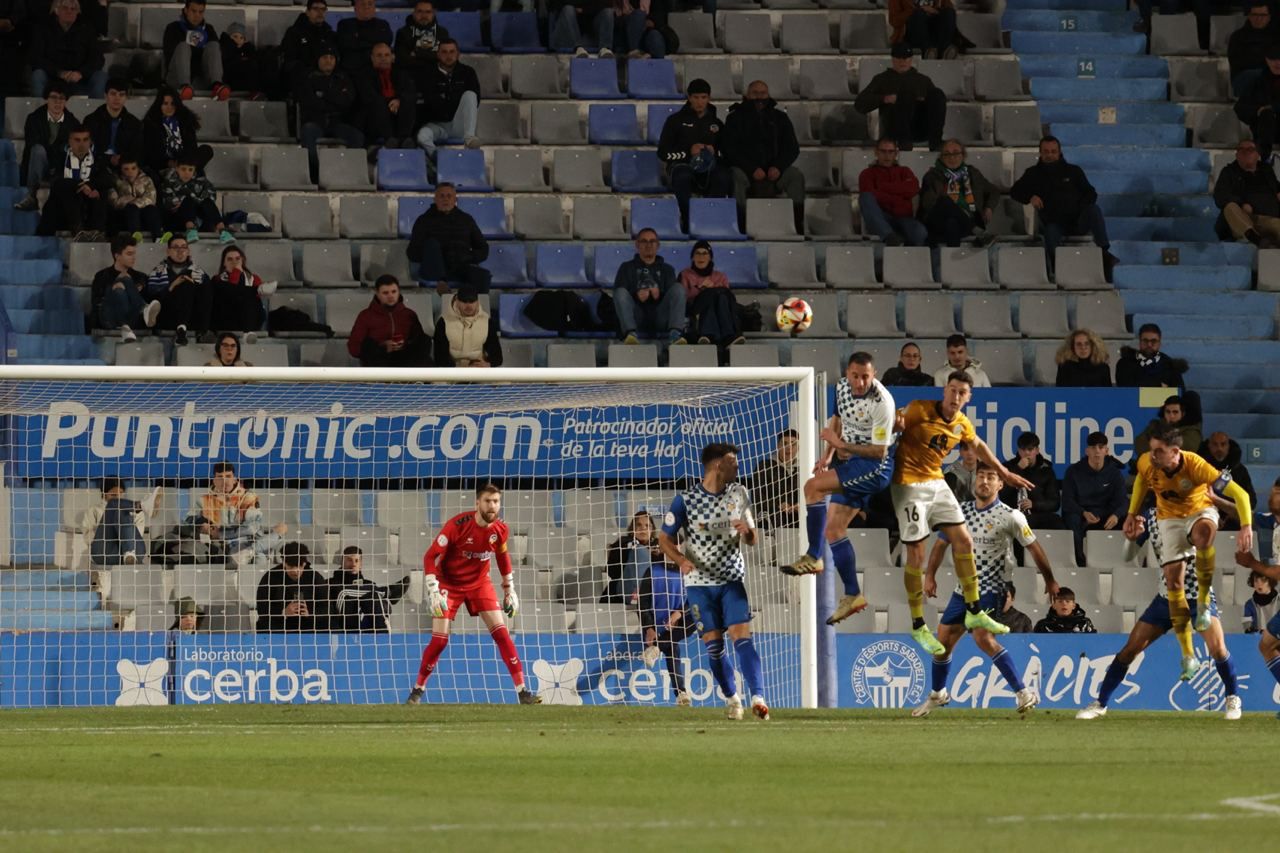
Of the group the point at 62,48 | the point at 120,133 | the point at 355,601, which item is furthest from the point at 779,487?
the point at 62,48

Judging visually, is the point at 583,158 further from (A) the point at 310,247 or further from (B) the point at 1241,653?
(B) the point at 1241,653

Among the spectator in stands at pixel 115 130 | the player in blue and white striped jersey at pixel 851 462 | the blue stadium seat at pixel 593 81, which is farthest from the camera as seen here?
the blue stadium seat at pixel 593 81

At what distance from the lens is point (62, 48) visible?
23.0 m

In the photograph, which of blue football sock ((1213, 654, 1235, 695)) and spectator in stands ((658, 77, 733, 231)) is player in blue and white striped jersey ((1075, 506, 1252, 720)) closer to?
blue football sock ((1213, 654, 1235, 695))

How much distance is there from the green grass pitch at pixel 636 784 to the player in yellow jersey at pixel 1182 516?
1006 millimetres

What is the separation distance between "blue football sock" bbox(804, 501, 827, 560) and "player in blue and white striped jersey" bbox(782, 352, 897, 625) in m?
0.01

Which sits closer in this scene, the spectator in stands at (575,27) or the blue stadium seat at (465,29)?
the spectator in stands at (575,27)

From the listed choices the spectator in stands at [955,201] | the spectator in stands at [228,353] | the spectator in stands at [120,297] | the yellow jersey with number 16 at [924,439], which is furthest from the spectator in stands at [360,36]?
the yellow jersey with number 16 at [924,439]

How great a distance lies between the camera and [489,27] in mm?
24312

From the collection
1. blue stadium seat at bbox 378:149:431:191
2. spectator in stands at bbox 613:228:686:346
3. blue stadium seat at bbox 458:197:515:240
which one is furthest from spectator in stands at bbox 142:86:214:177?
spectator in stands at bbox 613:228:686:346

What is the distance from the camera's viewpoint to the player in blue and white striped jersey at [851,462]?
13945 mm

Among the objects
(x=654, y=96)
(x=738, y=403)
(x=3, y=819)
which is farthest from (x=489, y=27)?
(x=3, y=819)

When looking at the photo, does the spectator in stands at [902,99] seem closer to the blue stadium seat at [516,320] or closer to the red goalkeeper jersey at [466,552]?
the blue stadium seat at [516,320]

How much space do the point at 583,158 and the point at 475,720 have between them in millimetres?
9738
